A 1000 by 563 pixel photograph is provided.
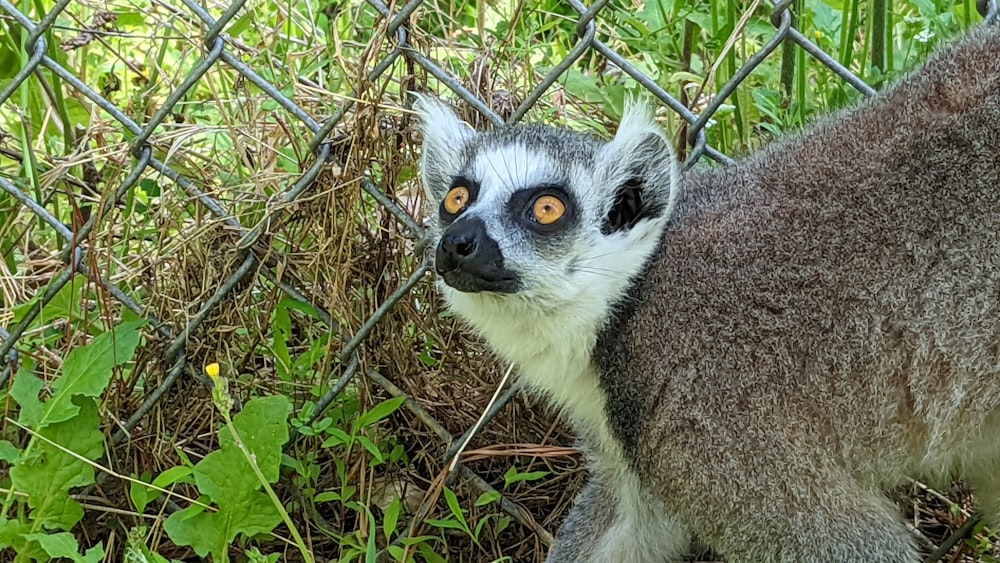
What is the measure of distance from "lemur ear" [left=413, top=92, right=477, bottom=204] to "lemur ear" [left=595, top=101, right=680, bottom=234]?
434 mm

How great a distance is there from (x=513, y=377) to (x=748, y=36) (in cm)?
132

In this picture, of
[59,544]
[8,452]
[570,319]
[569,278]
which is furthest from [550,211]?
[8,452]

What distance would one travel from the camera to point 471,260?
9.49 feet

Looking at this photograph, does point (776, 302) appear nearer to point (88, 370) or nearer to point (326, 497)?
point (326, 497)

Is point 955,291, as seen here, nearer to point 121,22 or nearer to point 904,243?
point 904,243

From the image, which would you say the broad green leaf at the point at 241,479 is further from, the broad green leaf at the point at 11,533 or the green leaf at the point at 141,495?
the broad green leaf at the point at 11,533

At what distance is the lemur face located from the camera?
Answer: 9.69 ft

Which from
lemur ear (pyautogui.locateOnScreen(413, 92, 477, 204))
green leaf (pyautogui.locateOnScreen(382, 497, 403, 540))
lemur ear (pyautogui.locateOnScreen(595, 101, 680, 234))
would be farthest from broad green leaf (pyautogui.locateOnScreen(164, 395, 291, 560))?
lemur ear (pyautogui.locateOnScreen(595, 101, 680, 234))

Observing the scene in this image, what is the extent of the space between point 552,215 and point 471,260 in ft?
0.95

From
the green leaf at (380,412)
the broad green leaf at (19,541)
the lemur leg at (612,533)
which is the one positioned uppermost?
the lemur leg at (612,533)

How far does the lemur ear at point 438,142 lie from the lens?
3.38 m

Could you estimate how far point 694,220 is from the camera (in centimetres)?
308

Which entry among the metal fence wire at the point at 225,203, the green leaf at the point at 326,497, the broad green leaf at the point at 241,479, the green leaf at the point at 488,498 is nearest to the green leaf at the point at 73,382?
the metal fence wire at the point at 225,203

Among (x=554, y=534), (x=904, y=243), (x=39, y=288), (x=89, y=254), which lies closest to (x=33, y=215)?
(x=39, y=288)
